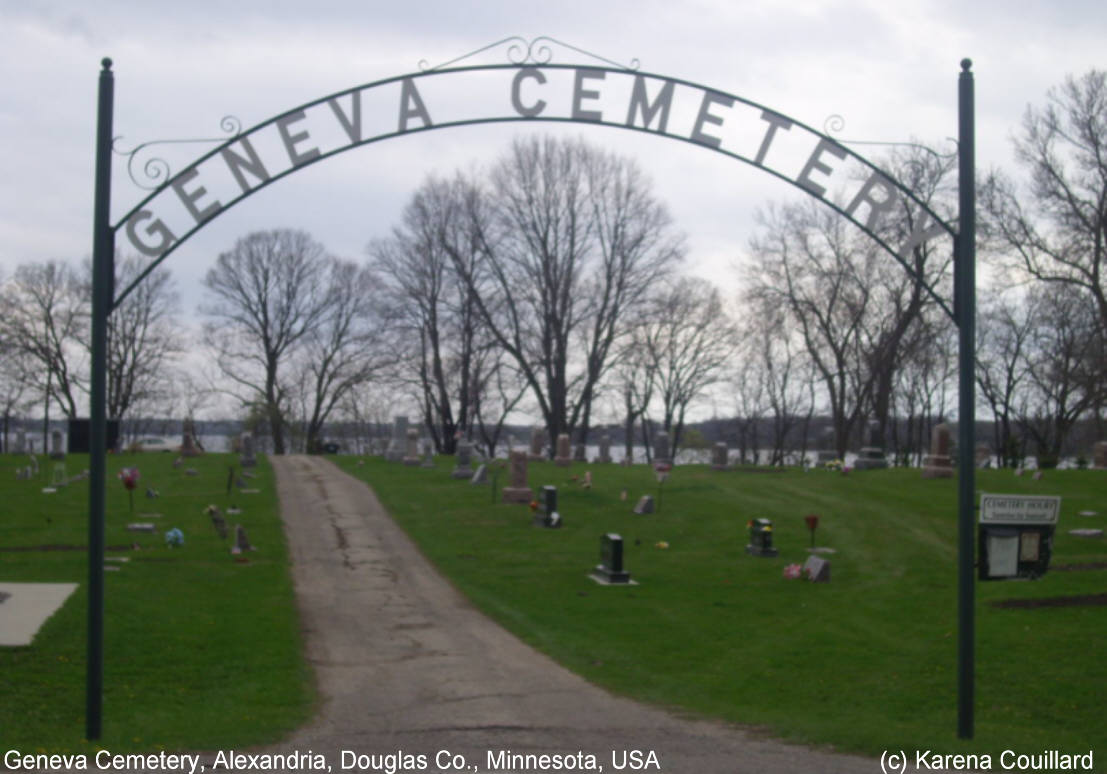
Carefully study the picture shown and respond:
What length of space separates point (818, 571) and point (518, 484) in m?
12.3

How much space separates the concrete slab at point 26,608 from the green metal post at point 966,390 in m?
9.53

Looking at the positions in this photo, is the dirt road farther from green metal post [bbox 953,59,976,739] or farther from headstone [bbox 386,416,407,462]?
headstone [bbox 386,416,407,462]

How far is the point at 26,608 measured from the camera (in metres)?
13.3

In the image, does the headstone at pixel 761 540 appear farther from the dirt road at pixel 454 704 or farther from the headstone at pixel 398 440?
the headstone at pixel 398 440

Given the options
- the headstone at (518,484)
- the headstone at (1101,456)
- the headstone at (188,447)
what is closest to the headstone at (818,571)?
the headstone at (518,484)

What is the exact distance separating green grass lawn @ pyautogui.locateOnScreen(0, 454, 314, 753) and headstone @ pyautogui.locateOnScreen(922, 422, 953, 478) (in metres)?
21.7

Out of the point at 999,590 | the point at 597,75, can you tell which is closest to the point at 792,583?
the point at 999,590

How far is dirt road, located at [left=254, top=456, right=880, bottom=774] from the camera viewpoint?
705 cm

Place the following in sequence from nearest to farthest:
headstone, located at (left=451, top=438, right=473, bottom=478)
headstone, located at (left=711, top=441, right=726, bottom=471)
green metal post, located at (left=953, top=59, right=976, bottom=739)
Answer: green metal post, located at (left=953, top=59, right=976, bottom=739) → headstone, located at (left=451, top=438, right=473, bottom=478) → headstone, located at (left=711, top=441, right=726, bottom=471)

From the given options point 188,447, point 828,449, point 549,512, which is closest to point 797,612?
point 549,512

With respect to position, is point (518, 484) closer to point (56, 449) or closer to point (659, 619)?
point (659, 619)

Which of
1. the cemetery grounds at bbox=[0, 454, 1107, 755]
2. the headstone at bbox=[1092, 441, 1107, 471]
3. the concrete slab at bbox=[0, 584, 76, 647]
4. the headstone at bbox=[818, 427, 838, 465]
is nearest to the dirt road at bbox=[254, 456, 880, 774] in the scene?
the cemetery grounds at bbox=[0, 454, 1107, 755]

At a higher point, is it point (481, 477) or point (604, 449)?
point (604, 449)

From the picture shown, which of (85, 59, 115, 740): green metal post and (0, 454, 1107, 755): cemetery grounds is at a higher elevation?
(85, 59, 115, 740): green metal post
